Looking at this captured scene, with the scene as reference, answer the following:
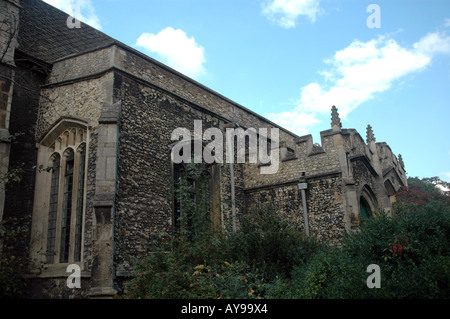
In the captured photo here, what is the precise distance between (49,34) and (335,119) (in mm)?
10295

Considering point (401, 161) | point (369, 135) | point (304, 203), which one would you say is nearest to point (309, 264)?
point (304, 203)

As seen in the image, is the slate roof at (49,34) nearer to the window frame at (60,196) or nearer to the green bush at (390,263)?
the window frame at (60,196)

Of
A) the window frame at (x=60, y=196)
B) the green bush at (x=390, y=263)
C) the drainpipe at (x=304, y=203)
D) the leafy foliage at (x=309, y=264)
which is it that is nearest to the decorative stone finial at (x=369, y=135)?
the drainpipe at (x=304, y=203)

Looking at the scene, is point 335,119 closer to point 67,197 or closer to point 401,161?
point 67,197

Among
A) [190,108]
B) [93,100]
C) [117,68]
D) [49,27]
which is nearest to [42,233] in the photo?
[93,100]

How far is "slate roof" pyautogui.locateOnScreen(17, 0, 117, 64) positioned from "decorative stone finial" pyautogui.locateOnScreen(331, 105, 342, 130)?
24.6ft

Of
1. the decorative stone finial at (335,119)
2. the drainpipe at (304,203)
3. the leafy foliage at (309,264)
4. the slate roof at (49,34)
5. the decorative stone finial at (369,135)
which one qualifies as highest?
the slate roof at (49,34)

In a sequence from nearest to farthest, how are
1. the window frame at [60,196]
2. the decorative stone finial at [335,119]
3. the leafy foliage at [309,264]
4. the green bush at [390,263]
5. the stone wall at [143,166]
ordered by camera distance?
the green bush at [390,263]
the leafy foliage at [309,264]
the stone wall at [143,166]
the window frame at [60,196]
the decorative stone finial at [335,119]

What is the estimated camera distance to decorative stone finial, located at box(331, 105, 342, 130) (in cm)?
1210

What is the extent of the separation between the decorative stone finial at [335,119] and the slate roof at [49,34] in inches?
296

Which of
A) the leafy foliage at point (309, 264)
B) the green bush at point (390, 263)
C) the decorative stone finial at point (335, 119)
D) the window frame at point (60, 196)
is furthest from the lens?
the decorative stone finial at point (335, 119)

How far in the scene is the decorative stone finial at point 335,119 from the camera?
39.7 feet

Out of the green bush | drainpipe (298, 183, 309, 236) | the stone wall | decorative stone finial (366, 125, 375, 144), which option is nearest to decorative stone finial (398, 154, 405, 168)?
decorative stone finial (366, 125, 375, 144)

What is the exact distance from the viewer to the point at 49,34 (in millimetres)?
12523
